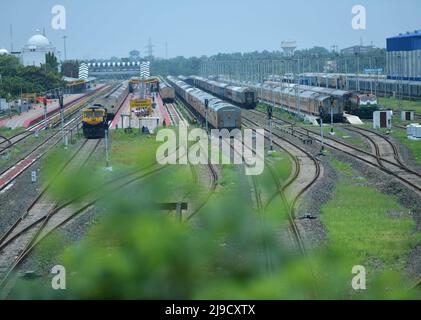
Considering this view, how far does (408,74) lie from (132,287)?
1838 inches

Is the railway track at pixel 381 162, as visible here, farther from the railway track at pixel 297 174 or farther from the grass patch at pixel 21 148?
the grass patch at pixel 21 148

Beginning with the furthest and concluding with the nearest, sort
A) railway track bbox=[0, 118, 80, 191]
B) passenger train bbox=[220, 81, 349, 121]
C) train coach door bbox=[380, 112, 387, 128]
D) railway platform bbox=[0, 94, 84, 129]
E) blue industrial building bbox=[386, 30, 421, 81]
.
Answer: blue industrial building bbox=[386, 30, 421, 81] → railway platform bbox=[0, 94, 84, 129] → passenger train bbox=[220, 81, 349, 121] → train coach door bbox=[380, 112, 387, 128] → railway track bbox=[0, 118, 80, 191]

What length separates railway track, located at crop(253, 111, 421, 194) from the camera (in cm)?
1561

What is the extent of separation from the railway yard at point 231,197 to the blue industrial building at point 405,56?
33.4ft

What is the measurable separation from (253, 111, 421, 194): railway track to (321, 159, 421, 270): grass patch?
999mm

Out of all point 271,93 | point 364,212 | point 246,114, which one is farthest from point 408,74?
point 364,212

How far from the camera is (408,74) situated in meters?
46.8

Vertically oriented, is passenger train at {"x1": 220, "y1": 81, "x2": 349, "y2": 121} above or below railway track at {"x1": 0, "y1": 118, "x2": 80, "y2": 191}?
above

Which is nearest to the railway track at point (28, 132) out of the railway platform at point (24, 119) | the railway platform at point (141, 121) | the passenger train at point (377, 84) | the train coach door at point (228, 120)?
the railway platform at point (24, 119)

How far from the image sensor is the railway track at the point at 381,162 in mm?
15611

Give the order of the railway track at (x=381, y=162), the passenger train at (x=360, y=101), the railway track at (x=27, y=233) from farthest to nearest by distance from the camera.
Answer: the passenger train at (x=360, y=101) → the railway track at (x=381, y=162) → the railway track at (x=27, y=233)

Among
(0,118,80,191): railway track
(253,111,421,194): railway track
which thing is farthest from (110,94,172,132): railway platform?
(253,111,421,194): railway track

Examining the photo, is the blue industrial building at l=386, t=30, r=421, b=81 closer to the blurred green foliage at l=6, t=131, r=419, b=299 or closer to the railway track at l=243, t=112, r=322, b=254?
the railway track at l=243, t=112, r=322, b=254

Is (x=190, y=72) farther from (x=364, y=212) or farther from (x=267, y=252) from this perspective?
(x=267, y=252)
